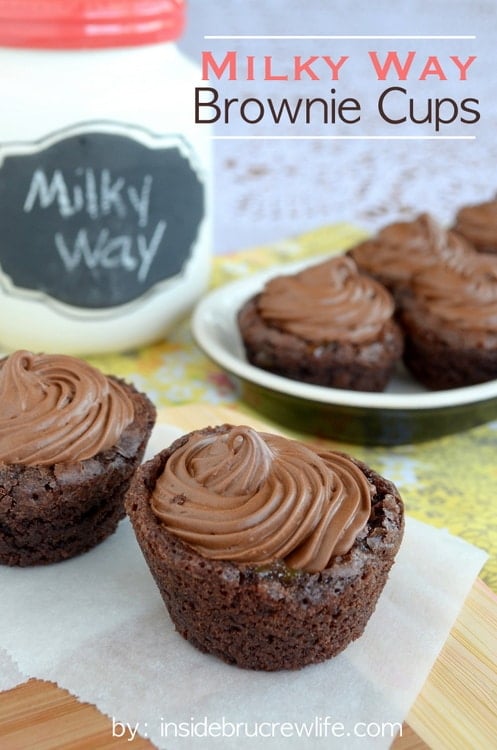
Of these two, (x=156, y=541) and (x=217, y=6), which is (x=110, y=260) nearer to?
(x=156, y=541)

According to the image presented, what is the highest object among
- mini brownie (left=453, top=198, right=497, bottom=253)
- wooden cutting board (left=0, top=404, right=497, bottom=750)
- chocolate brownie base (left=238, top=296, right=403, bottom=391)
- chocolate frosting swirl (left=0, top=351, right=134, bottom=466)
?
chocolate frosting swirl (left=0, top=351, right=134, bottom=466)

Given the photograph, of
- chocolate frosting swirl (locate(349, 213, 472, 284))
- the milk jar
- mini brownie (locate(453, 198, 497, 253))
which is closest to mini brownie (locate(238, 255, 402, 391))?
chocolate frosting swirl (locate(349, 213, 472, 284))

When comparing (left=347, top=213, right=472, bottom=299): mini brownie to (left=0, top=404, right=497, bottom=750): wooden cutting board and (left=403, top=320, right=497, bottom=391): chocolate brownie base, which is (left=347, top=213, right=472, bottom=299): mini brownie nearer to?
(left=403, top=320, right=497, bottom=391): chocolate brownie base

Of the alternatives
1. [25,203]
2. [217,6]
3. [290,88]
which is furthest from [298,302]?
[217,6]

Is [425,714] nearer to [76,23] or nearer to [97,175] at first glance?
[97,175]

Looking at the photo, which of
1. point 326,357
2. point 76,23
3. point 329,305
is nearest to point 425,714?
point 326,357

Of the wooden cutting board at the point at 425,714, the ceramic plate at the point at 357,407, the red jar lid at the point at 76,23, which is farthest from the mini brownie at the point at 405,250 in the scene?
the wooden cutting board at the point at 425,714
